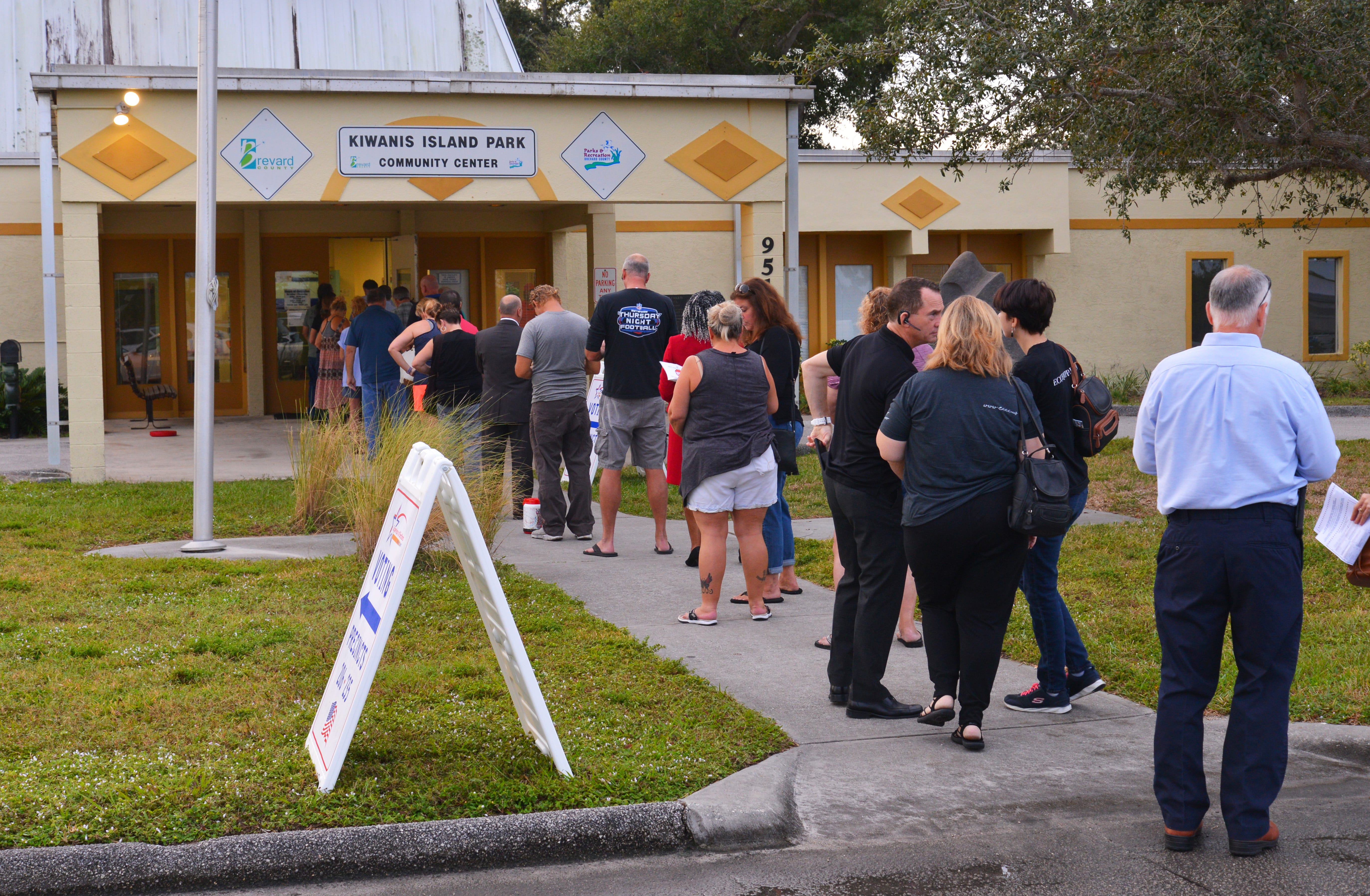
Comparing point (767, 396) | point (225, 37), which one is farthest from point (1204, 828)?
point (225, 37)

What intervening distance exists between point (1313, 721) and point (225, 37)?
70.1 ft

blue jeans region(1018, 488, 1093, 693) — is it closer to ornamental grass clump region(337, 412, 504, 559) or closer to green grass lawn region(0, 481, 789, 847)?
green grass lawn region(0, 481, 789, 847)

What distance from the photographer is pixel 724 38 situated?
3042 centimetres

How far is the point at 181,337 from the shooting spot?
65.7 ft

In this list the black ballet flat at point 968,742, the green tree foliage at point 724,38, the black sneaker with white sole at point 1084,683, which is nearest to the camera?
the black ballet flat at point 968,742

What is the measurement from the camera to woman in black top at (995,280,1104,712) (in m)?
5.45

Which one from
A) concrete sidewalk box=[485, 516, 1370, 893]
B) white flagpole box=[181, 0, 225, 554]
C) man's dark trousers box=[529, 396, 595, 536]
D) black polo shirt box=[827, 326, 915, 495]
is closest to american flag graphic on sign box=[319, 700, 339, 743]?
concrete sidewalk box=[485, 516, 1370, 893]

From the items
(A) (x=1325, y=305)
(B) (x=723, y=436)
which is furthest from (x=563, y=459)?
(A) (x=1325, y=305)

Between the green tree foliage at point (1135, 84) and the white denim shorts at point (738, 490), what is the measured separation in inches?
245

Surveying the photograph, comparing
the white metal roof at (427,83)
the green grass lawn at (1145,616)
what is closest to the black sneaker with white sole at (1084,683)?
the green grass lawn at (1145,616)

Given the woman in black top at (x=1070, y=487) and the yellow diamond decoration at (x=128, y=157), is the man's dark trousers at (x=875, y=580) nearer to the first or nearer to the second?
the woman in black top at (x=1070, y=487)

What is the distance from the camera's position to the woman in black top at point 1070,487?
5.45 meters

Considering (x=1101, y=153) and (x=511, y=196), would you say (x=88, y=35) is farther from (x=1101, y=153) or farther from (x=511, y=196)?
(x=1101, y=153)

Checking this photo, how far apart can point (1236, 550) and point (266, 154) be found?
10796 mm
